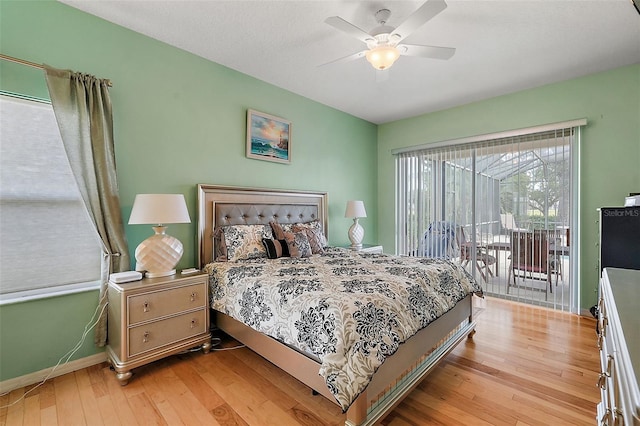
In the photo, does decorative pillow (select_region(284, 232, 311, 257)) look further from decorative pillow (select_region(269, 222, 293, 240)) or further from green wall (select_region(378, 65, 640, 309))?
green wall (select_region(378, 65, 640, 309))

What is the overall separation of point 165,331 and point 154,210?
0.92m

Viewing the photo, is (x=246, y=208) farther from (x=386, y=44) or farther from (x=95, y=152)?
(x=386, y=44)

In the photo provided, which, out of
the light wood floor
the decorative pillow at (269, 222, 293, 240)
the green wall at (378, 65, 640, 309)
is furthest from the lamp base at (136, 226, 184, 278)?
the green wall at (378, 65, 640, 309)

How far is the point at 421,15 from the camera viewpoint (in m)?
1.79

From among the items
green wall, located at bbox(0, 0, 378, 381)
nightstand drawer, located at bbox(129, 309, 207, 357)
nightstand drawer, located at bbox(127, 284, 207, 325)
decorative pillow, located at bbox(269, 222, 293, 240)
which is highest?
green wall, located at bbox(0, 0, 378, 381)

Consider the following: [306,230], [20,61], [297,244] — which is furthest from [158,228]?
[306,230]

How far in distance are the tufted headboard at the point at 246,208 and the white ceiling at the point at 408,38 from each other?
135 cm

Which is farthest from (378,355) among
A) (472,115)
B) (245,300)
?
(472,115)

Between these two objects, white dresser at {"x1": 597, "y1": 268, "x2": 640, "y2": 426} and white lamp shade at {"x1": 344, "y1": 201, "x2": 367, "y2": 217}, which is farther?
white lamp shade at {"x1": 344, "y1": 201, "x2": 367, "y2": 217}

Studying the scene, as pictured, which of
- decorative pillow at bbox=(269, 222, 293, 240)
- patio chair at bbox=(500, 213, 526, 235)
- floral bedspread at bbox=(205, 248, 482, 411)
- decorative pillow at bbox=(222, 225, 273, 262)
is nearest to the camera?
floral bedspread at bbox=(205, 248, 482, 411)

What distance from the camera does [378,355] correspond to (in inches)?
57.3

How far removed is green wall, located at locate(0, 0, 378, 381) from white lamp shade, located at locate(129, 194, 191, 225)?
0.36 meters

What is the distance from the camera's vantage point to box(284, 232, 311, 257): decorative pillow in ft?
9.42

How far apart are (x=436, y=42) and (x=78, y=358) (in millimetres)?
3922
